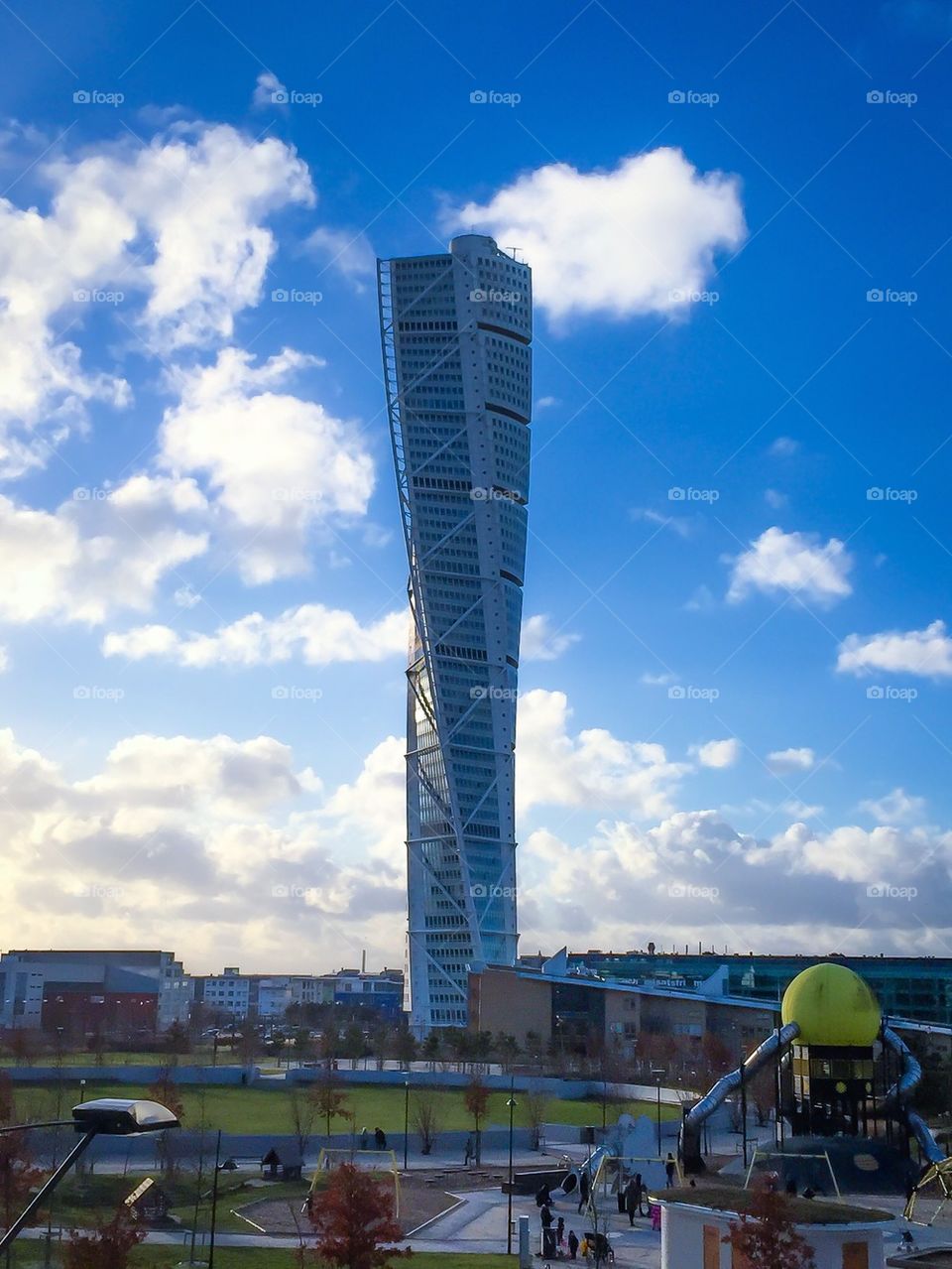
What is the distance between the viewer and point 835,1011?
1660 inches

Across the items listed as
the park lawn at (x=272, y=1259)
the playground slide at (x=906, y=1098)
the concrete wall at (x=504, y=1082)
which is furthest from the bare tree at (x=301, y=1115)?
the playground slide at (x=906, y=1098)

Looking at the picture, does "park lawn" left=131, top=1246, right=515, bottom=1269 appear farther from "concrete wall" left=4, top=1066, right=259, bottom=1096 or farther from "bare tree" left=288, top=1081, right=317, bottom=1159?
"concrete wall" left=4, top=1066, right=259, bottom=1096

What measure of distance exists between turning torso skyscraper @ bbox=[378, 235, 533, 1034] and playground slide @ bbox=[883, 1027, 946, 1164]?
9031 centimetres

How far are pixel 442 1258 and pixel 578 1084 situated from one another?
44749 millimetres

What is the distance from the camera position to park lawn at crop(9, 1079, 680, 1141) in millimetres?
53594

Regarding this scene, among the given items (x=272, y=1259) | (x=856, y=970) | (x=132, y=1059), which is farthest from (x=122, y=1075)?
(x=856, y=970)

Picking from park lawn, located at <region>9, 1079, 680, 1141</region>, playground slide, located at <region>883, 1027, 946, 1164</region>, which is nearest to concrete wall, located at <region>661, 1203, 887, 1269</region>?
playground slide, located at <region>883, 1027, 946, 1164</region>

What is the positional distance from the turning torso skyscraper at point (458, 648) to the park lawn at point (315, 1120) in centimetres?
6469

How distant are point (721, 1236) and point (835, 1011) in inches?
756

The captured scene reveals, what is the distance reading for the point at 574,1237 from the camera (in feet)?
109

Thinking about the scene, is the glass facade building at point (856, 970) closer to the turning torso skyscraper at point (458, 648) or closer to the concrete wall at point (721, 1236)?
the turning torso skyscraper at point (458, 648)

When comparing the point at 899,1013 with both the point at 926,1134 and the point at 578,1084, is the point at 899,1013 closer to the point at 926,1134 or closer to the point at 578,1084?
the point at 578,1084

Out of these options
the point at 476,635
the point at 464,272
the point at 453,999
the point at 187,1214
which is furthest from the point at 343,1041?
the point at 464,272

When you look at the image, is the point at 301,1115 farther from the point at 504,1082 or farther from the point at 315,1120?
the point at 504,1082
